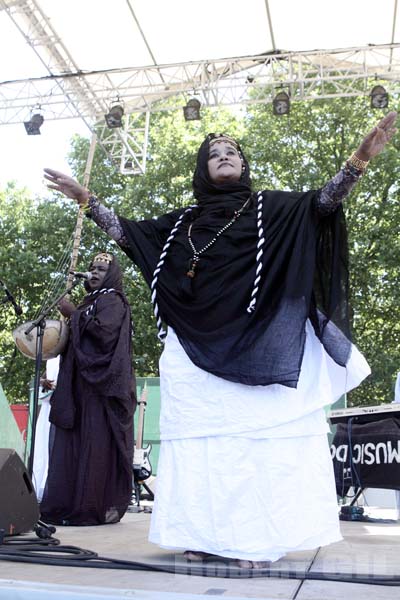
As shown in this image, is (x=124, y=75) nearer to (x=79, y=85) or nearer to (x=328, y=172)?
(x=79, y=85)

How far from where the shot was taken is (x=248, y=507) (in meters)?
2.69

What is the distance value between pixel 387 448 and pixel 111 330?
2.32m

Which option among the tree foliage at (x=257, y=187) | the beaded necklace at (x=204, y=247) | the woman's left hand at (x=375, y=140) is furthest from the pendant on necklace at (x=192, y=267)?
the tree foliage at (x=257, y=187)

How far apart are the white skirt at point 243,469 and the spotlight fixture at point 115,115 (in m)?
9.60

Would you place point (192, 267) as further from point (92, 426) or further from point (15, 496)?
point (92, 426)

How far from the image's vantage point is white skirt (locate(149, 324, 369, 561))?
8.78 ft

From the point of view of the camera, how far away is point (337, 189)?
2941 mm

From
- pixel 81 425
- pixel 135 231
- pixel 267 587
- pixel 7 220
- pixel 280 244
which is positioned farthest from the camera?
pixel 7 220

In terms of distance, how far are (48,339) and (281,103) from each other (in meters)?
7.67

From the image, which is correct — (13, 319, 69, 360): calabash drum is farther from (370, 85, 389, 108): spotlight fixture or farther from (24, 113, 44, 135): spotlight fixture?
(370, 85, 389, 108): spotlight fixture

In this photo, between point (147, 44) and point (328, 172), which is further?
point (328, 172)

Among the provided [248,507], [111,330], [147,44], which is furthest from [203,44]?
[248,507]

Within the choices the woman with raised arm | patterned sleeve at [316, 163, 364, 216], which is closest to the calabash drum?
the woman with raised arm

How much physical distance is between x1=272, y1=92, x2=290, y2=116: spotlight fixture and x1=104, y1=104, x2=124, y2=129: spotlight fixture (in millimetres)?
2577
